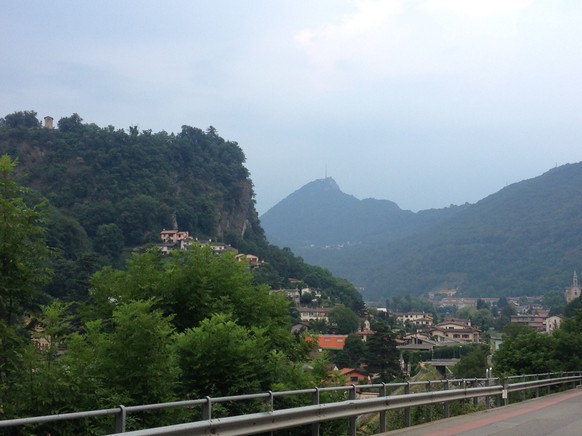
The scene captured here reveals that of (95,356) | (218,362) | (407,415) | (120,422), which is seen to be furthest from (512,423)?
(120,422)

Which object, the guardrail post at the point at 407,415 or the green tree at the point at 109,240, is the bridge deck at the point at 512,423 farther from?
the green tree at the point at 109,240

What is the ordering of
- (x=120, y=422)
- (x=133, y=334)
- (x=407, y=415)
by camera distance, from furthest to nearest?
(x=407, y=415) → (x=133, y=334) → (x=120, y=422)

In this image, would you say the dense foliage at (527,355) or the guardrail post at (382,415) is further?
the dense foliage at (527,355)

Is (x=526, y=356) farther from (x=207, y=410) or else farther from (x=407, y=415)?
(x=207, y=410)

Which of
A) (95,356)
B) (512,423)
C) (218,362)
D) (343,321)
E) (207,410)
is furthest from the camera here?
(343,321)

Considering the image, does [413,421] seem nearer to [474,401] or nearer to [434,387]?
[434,387]

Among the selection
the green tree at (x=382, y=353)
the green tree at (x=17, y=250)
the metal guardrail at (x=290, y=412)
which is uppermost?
the green tree at (x=17, y=250)

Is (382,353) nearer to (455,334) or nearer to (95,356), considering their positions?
(95,356)

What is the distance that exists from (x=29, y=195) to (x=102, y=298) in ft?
21.2

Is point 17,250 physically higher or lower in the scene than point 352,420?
higher

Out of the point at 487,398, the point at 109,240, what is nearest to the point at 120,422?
the point at 487,398

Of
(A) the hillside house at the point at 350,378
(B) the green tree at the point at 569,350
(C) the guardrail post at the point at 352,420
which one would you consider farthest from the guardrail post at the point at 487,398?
(B) the green tree at the point at 569,350

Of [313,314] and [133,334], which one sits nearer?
[133,334]

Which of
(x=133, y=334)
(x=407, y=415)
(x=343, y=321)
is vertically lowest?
(x=343, y=321)
